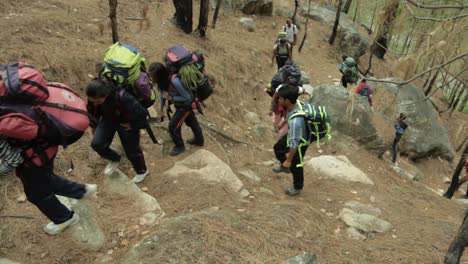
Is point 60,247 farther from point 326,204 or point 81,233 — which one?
point 326,204

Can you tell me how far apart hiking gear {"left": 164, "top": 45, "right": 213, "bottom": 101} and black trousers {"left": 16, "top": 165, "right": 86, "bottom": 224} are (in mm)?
1969

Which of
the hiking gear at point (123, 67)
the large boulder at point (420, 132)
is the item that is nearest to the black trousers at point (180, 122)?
the hiking gear at point (123, 67)

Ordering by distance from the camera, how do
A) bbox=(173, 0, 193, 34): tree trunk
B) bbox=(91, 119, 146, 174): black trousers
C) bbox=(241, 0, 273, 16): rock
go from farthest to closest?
1. bbox=(241, 0, 273, 16): rock
2. bbox=(173, 0, 193, 34): tree trunk
3. bbox=(91, 119, 146, 174): black trousers

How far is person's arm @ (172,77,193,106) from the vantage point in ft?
16.3

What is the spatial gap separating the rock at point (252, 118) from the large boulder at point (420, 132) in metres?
5.11

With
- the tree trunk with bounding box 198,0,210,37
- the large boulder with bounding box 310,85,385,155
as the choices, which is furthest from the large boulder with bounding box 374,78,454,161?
the tree trunk with bounding box 198,0,210,37

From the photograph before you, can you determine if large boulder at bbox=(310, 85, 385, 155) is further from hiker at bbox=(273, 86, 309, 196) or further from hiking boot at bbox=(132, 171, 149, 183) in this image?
hiking boot at bbox=(132, 171, 149, 183)

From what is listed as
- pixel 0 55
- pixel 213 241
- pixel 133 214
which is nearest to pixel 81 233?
pixel 133 214

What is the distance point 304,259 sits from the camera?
11.9ft

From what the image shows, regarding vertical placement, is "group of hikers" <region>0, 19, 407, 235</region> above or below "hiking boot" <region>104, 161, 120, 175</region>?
above

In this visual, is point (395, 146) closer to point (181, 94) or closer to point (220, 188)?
point (220, 188)

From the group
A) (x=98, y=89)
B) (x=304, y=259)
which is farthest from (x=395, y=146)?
(x=98, y=89)

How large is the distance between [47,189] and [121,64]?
149 centimetres

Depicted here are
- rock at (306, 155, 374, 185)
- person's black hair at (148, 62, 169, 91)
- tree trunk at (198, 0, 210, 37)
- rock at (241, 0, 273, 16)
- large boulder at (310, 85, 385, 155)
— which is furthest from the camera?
rock at (241, 0, 273, 16)
